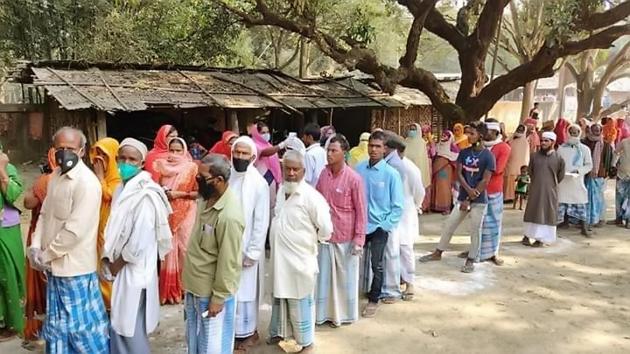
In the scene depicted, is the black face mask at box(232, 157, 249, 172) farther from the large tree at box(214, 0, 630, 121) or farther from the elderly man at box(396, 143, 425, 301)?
the large tree at box(214, 0, 630, 121)

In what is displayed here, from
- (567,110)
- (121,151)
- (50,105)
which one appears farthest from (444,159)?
(567,110)

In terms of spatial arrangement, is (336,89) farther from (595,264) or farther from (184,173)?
(184,173)

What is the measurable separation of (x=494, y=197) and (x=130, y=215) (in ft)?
14.3

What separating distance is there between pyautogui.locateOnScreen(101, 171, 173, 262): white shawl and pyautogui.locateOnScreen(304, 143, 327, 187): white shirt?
252 cm

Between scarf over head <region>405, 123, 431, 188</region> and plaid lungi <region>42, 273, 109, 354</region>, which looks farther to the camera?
scarf over head <region>405, 123, 431, 188</region>

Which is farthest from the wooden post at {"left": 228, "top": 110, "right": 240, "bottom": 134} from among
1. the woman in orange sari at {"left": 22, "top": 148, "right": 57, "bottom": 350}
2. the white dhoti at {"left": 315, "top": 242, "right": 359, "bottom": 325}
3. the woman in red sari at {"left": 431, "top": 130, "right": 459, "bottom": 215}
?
the woman in orange sari at {"left": 22, "top": 148, "right": 57, "bottom": 350}

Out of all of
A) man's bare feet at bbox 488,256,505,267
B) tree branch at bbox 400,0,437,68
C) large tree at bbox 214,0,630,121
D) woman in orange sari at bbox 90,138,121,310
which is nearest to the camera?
woman in orange sari at bbox 90,138,121,310

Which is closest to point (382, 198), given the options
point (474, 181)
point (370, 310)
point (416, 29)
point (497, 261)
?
point (370, 310)

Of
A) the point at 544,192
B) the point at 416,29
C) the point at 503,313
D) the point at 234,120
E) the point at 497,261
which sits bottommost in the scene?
the point at 503,313

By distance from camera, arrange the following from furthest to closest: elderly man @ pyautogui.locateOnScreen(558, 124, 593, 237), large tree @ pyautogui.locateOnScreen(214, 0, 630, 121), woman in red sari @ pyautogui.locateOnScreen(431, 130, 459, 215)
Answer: large tree @ pyautogui.locateOnScreen(214, 0, 630, 121), woman in red sari @ pyautogui.locateOnScreen(431, 130, 459, 215), elderly man @ pyautogui.locateOnScreen(558, 124, 593, 237)

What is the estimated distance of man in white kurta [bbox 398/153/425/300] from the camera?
559 centimetres

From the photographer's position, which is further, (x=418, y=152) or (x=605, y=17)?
(x=605, y=17)

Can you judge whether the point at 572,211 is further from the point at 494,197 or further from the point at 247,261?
the point at 247,261

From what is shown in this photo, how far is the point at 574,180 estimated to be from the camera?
8.19m
